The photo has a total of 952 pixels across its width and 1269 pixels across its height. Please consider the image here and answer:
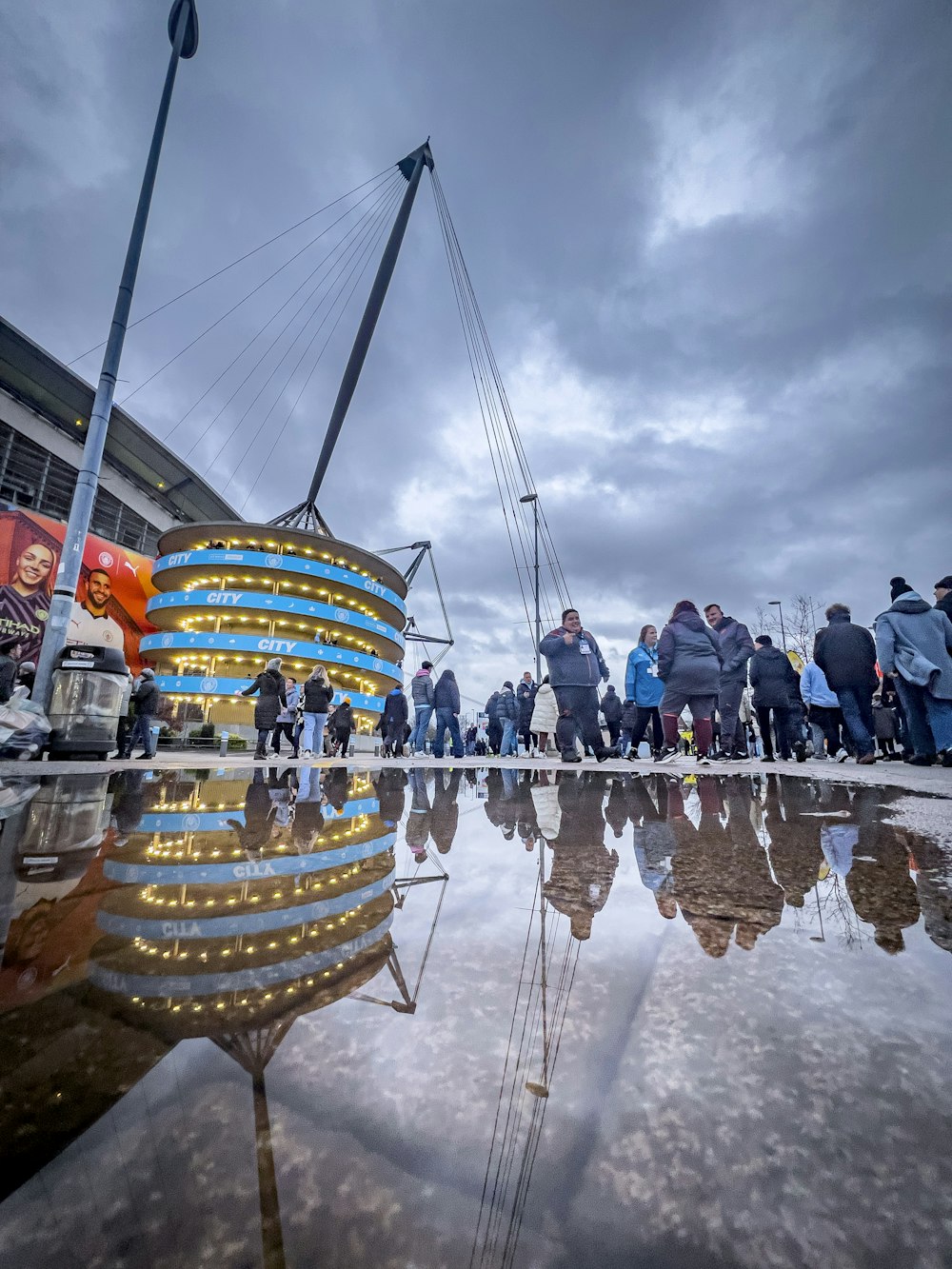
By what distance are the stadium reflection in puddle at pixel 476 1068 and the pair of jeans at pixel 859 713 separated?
5564 mm

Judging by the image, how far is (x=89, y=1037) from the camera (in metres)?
0.60

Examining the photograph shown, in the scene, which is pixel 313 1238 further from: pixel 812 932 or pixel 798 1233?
pixel 812 932

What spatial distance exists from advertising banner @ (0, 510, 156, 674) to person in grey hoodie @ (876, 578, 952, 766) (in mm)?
16272

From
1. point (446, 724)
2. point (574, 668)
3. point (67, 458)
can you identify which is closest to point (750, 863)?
point (574, 668)

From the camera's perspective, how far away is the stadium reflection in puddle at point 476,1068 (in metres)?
0.38

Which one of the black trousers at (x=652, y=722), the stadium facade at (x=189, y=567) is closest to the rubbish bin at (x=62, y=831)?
the black trousers at (x=652, y=722)

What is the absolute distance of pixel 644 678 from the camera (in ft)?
25.1

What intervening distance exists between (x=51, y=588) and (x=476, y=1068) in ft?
77.3

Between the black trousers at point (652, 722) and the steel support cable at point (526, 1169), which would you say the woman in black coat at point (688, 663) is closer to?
the black trousers at point (652, 722)

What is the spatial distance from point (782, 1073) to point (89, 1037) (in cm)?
76

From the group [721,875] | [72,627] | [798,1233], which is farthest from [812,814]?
[72,627]

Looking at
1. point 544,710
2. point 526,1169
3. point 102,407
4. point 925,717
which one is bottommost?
point 526,1169

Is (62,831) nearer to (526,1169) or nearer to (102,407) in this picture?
(526,1169)

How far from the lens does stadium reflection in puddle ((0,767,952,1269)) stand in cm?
38
